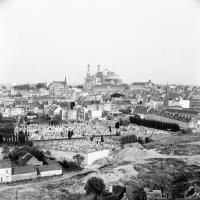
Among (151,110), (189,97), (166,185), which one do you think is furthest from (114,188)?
(189,97)

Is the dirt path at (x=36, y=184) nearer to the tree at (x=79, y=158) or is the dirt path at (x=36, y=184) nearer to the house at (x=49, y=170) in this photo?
the house at (x=49, y=170)

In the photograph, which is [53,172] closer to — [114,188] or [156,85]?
[114,188]

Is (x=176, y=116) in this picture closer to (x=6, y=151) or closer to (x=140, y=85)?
(x=6, y=151)

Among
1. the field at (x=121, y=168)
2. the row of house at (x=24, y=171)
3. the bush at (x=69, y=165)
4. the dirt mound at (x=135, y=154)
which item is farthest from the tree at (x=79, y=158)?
the dirt mound at (x=135, y=154)

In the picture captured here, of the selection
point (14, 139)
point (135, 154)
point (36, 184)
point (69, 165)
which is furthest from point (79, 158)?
point (14, 139)

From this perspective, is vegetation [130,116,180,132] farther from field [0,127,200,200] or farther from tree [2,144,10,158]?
tree [2,144,10,158]

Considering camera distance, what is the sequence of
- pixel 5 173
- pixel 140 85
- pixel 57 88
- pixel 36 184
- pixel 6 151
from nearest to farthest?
1. pixel 36 184
2. pixel 5 173
3. pixel 6 151
4. pixel 57 88
5. pixel 140 85
